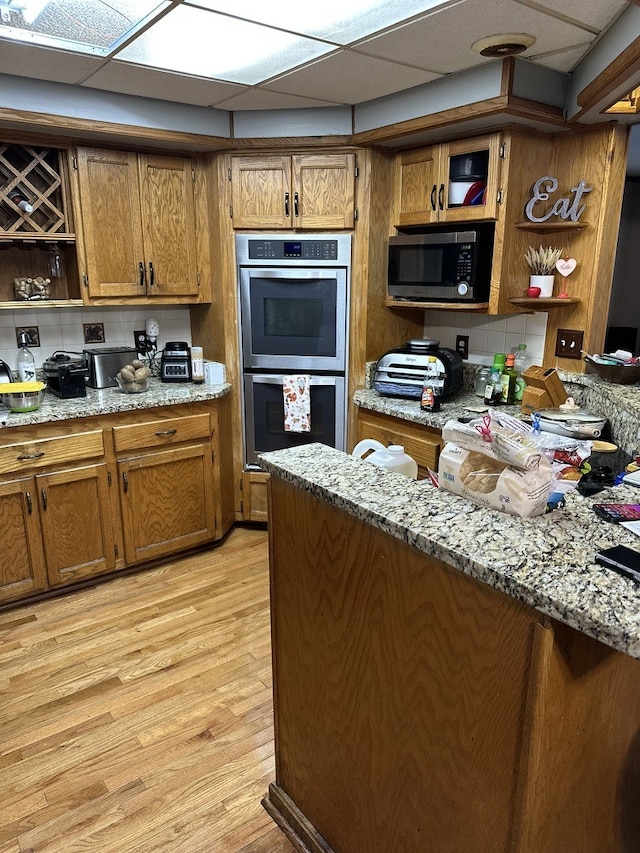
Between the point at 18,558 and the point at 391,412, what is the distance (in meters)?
1.89

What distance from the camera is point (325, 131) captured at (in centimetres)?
298

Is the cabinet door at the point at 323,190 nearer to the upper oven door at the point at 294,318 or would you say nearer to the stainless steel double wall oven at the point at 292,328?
the stainless steel double wall oven at the point at 292,328

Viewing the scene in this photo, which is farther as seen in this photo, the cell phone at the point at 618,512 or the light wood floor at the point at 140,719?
the light wood floor at the point at 140,719

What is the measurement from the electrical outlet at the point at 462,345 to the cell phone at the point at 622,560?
2458 millimetres

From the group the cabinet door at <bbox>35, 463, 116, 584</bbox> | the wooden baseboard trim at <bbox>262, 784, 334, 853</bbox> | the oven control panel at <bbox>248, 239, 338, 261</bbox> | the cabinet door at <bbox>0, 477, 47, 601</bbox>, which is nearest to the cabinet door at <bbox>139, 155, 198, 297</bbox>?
the oven control panel at <bbox>248, 239, 338, 261</bbox>

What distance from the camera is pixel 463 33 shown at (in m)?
2.01

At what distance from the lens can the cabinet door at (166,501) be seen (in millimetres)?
3008

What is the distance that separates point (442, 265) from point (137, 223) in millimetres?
1592

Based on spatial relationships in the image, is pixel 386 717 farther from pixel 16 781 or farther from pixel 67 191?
pixel 67 191

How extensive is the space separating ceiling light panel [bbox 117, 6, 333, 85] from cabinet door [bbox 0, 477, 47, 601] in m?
→ 1.85

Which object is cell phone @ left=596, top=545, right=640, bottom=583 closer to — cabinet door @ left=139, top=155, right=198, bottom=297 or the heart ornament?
the heart ornament

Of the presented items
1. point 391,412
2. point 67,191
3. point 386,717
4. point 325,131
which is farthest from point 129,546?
point 325,131

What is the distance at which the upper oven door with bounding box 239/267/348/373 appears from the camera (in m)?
3.20

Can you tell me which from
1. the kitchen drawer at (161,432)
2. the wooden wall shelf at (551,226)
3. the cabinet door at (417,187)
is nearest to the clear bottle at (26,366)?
the kitchen drawer at (161,432)
